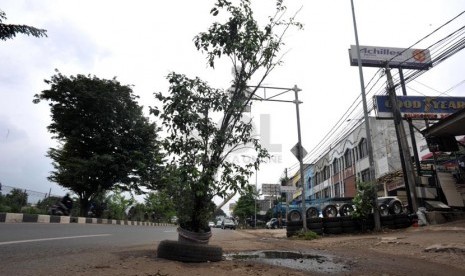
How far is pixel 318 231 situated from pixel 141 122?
15.6m

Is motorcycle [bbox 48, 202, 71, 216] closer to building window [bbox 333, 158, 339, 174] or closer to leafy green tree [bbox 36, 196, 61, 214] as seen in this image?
Result: leafy green tree [bbox 36, 196, 61, 214]

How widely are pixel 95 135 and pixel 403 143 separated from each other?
18.6 meters

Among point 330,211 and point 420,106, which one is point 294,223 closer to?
point 330,211

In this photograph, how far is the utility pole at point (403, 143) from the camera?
15.8m

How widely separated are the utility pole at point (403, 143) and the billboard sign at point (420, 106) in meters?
0.52

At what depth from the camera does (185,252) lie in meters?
5.20

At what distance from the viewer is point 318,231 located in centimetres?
1459

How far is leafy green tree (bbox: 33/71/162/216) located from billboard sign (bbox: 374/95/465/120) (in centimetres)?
1423

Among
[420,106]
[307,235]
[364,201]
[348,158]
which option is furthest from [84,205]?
[348,158]

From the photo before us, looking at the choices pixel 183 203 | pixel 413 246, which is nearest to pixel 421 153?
pixel 413 246

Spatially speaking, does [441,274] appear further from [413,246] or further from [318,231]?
[318,231]

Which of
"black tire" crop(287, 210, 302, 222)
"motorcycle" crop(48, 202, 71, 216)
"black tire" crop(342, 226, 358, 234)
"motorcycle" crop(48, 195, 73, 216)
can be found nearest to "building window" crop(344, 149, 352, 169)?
"black tire" crop(287, 210, 302, 222)

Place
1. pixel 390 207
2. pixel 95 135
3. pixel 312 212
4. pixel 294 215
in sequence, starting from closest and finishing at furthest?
pixel 390 207, pixel 294 215, pixel 312 212, pixel 95 135

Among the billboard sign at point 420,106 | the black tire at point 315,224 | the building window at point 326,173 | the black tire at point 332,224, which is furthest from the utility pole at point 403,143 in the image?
the building window at point 326,173
